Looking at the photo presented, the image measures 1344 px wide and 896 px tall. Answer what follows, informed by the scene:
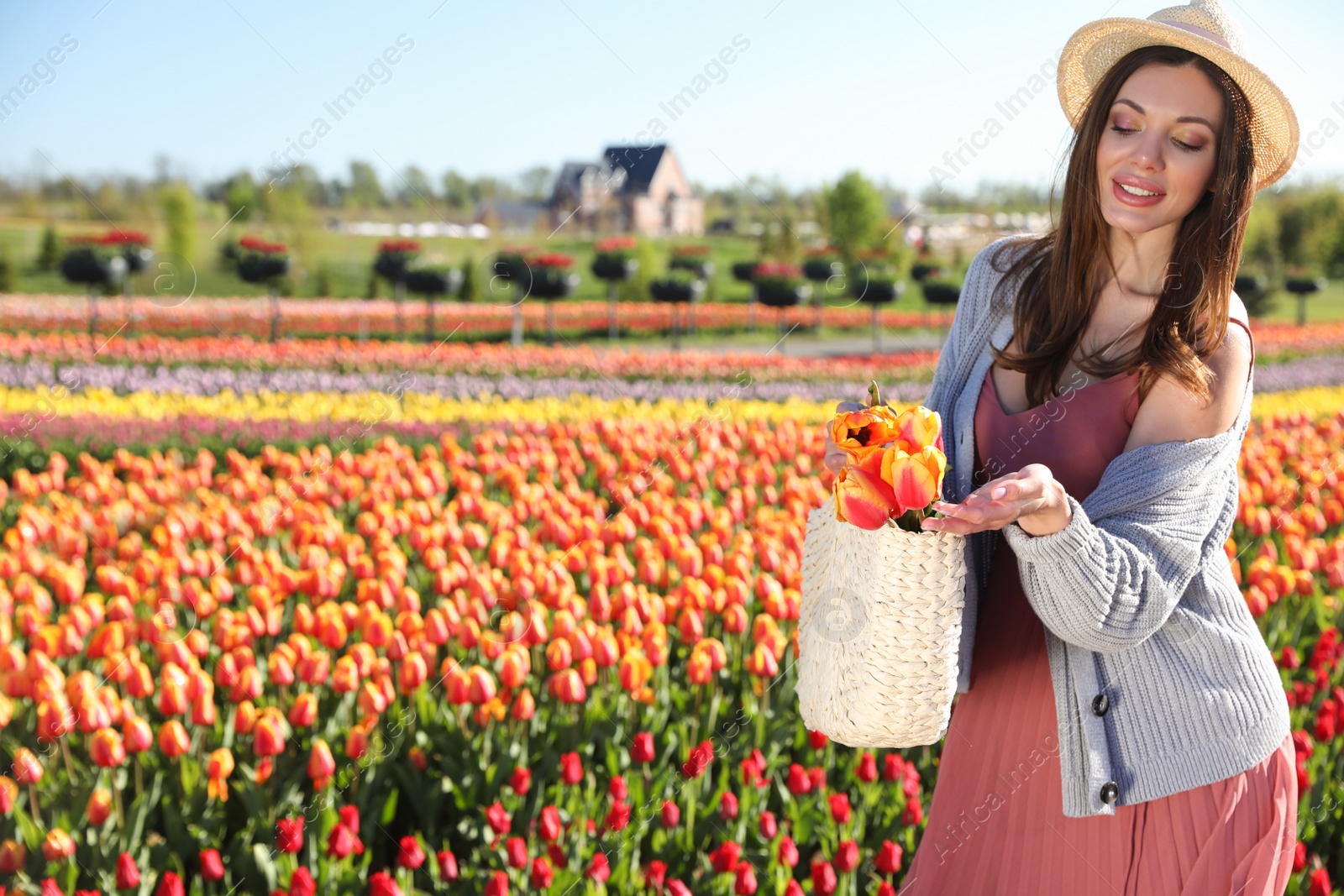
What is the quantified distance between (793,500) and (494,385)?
432cm

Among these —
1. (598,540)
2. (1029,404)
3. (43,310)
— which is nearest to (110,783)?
(598,540)

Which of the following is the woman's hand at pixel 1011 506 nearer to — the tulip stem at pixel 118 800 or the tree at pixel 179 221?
the tulip stem at pixel 118 800

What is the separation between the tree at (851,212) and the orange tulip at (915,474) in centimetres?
3138

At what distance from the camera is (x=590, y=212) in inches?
1914

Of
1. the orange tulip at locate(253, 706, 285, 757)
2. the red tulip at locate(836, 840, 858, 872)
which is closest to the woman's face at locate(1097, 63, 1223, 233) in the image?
the red tulip at locate(836, 840, 858, 872)

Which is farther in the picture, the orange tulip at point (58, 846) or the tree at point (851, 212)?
the tree at point (851, 212)

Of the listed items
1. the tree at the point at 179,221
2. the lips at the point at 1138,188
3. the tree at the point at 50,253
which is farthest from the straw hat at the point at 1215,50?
the tree at the point at 50,253

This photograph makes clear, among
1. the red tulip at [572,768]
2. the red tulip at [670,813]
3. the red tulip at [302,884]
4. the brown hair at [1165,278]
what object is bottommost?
the red tulip at [670,813]

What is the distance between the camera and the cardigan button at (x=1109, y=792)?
1498 millimetres

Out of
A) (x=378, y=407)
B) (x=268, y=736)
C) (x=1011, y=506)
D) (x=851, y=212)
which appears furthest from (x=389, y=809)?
(x=851, y=212)

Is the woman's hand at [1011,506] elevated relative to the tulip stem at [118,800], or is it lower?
elevated

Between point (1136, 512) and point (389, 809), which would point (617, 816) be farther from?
point (1136, 512)

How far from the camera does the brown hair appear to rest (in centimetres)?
148

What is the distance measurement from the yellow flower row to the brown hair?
4.43 metres
